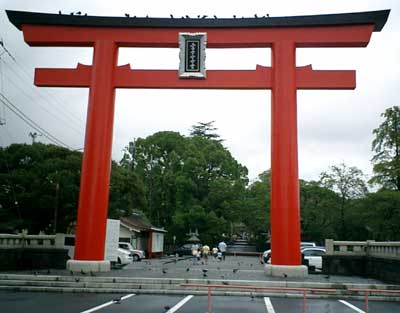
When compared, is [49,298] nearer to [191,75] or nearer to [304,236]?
[191,75]

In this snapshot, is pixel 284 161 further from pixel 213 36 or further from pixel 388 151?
pixel 388 151

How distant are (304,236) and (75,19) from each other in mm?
35395

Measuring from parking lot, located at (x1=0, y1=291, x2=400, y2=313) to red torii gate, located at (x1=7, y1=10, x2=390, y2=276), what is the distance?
12.7 ft

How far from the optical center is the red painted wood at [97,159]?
16.3 metres

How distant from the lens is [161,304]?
36.6 ft

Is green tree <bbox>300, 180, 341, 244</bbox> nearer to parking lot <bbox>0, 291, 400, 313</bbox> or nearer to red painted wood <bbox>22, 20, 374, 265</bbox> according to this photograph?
red painted wood <bbox>22, 20, 374, 265</bbox>

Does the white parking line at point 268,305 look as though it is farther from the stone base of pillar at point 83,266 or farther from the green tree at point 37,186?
the green tree at point 37,186

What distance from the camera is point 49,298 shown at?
11898 millimetres

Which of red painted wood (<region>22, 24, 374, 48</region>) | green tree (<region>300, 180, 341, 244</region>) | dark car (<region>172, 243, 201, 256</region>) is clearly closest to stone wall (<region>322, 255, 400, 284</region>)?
red painted wood (<region>22, 24, 374, 48</region>)

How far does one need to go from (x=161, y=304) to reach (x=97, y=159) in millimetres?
7481

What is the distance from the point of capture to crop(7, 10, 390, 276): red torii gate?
53.3 ft

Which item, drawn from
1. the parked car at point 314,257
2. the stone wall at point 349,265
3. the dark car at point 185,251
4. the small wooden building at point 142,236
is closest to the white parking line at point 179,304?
the stone wall at point 349,265

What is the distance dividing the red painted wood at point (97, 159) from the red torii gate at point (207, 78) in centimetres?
4

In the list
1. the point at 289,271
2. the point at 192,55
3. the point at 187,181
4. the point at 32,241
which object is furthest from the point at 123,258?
the point at 187,181
